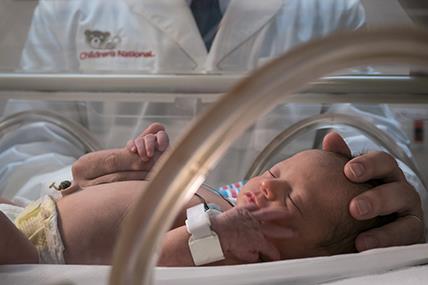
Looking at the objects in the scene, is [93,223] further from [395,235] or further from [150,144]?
[395,235]

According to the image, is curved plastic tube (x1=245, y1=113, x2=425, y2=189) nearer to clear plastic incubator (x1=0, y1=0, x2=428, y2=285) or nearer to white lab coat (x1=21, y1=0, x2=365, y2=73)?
clear plastic incubator (x1=0, y1=0, x2=428, y2=285)

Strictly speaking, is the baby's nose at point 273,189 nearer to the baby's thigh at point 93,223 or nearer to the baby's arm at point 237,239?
the baby's arm at point 237,239

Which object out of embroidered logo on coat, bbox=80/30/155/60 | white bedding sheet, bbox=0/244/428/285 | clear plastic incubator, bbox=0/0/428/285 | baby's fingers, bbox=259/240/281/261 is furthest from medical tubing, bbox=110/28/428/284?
embroidered logo on coat, bbox=80/30/155/60

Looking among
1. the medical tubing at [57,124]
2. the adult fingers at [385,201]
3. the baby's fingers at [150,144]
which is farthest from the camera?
the medical tubing at [57,124]

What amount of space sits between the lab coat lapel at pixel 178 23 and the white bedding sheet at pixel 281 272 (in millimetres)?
823

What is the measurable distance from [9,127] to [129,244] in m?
0.90

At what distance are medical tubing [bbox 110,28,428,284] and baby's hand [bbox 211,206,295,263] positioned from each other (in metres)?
0.32

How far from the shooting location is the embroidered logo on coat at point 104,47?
1.44 metres

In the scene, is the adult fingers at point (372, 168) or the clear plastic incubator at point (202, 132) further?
the adult fingers at point (372, 168)

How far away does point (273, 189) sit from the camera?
2.45 ft

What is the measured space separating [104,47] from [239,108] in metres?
1.18

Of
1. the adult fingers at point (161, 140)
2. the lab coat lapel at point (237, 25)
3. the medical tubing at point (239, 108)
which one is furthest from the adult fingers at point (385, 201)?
the lab coat lapel at point (237, 25)

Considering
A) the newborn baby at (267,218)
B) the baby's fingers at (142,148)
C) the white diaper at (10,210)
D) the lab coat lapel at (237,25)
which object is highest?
the lab coat lapel at (237,25)

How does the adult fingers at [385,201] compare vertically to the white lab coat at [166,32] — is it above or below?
below
